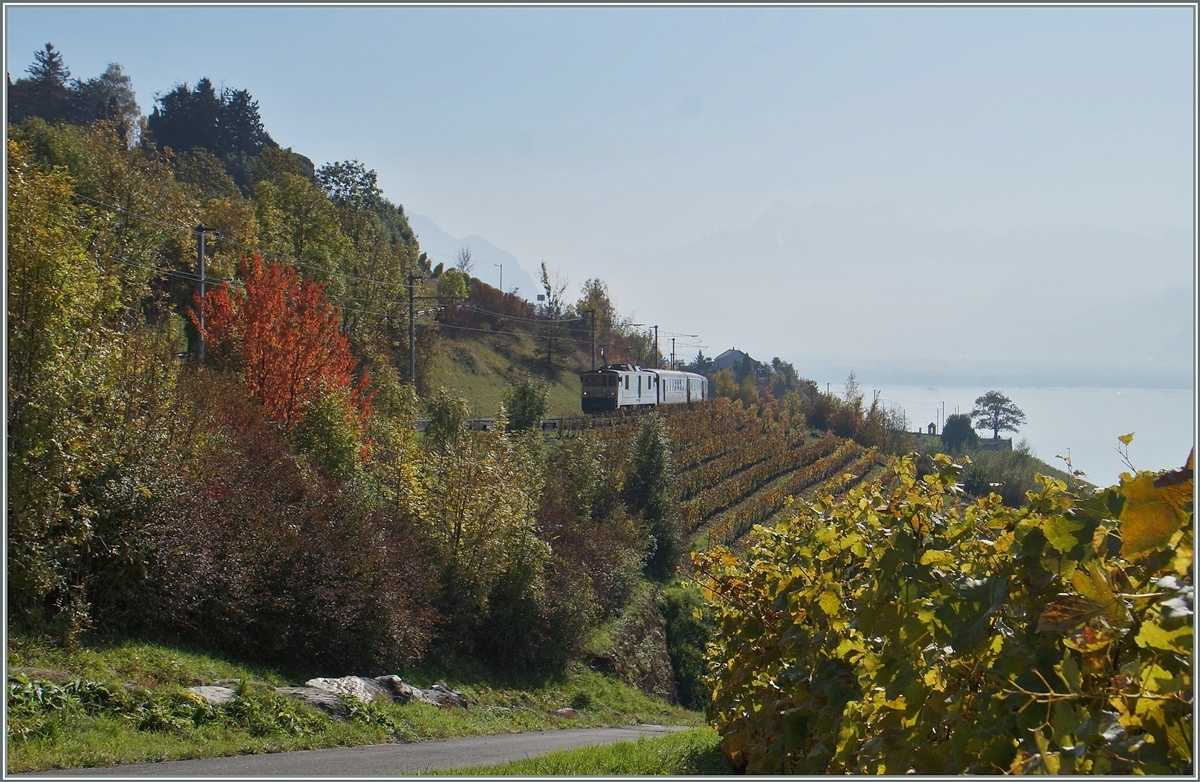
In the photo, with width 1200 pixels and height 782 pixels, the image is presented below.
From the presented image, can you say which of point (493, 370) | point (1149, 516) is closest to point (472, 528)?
point (1149, 516)

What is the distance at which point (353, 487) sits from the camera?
824 inches

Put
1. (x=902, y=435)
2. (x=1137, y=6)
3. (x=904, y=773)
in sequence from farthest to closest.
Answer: (x=902, y=435)
(x=1137, y=6)
(x=904, y=773)

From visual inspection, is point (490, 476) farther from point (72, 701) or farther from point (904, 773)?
point (904, 773)

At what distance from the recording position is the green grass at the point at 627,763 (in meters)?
7.68

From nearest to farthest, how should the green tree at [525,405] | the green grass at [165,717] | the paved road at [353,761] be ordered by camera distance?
the paved road at [353,761]
the green grass at [165,717]
the green tree at [525,405]

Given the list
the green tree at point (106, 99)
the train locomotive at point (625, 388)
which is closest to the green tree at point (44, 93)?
the green tree at point (106, 99)

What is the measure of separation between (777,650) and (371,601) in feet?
45.6

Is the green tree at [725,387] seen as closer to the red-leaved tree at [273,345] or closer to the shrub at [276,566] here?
the red-leaved tree at [273,345]

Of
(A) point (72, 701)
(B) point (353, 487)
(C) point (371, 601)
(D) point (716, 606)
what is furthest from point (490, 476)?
(D) point (716, 606)

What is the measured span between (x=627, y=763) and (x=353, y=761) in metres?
4.49

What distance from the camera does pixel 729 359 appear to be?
468 ft

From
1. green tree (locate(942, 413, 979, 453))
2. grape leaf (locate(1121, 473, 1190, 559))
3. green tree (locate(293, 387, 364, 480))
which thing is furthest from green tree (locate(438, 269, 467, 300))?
grape leaf (locate(1121, 473, 1190, 559))

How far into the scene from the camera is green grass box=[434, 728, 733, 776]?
768 centimetres

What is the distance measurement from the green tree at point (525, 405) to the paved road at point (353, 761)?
95.2 feet
